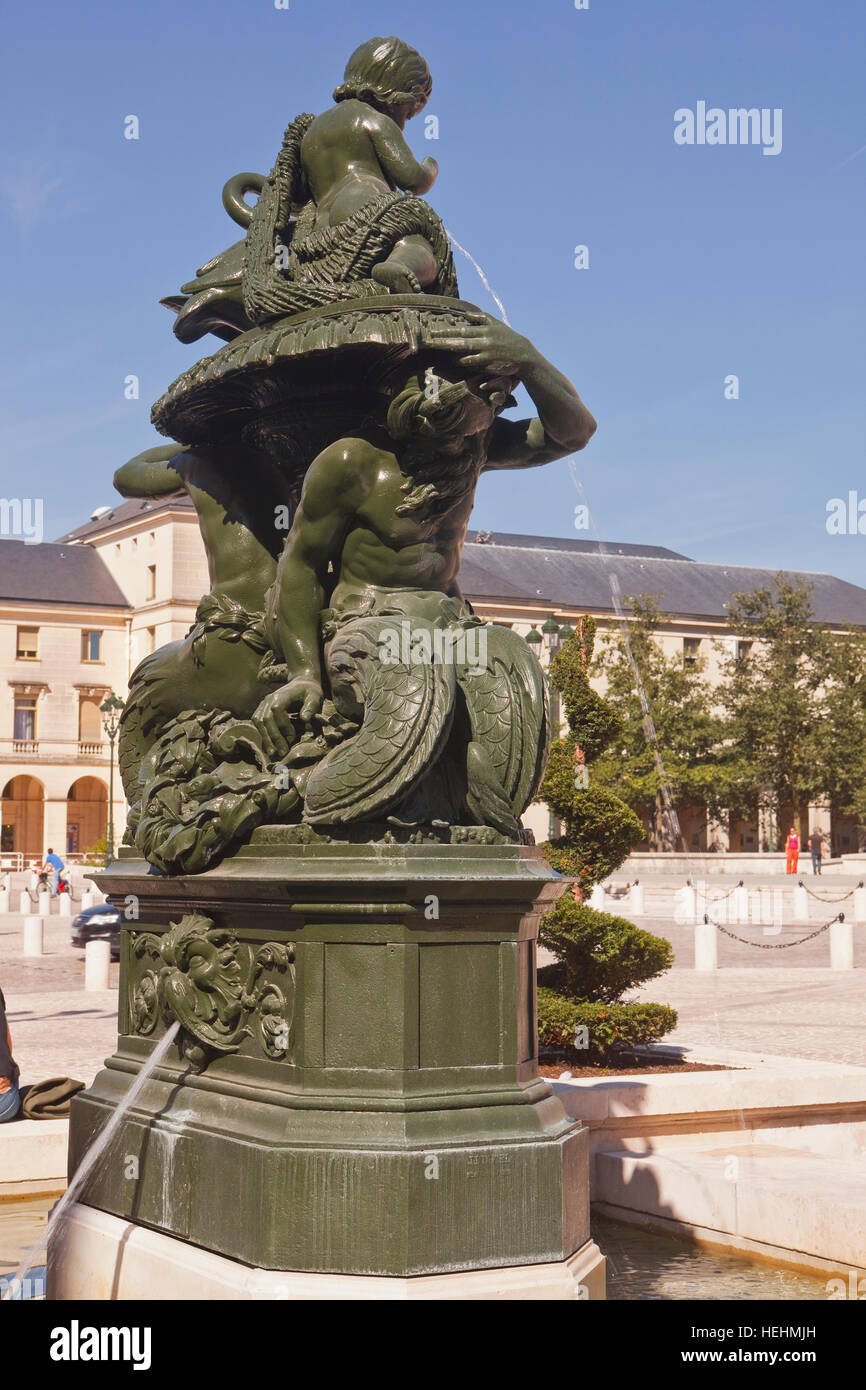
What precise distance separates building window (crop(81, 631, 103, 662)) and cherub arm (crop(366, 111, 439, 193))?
242ft

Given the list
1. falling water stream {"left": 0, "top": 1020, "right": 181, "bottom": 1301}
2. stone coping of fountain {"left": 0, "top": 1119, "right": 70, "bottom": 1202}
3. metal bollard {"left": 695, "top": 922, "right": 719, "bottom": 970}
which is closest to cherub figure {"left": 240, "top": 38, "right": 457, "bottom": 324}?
falling water stream {"left": 0, "top": 1020, "right": 181, "bottom": 1301}

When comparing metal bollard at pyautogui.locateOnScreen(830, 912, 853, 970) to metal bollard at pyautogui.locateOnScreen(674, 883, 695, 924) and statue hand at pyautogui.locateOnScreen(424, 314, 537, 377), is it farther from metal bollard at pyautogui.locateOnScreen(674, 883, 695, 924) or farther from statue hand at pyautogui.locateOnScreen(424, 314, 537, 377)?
statue hand at pyautogui.locateOnScreen(424, 314, 537, 377)

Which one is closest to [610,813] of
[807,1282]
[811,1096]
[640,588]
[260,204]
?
[811,1096]

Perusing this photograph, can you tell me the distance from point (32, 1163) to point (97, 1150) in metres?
1.91

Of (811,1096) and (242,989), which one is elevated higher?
(242,989)

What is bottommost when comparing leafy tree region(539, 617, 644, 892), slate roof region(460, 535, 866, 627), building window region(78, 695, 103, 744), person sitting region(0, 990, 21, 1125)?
person sitting region(0, 990, 21, 1125)

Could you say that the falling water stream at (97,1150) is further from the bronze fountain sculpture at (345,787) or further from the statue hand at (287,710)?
the statue hand at (287,710)

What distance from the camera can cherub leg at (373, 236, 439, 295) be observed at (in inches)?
181

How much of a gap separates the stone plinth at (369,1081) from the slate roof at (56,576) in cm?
7419

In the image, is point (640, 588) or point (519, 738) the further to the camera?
point (640, 588)

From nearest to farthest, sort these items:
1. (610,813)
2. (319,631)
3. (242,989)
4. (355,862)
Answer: (355,862) → (242,989) → (319,631) → (610,813)

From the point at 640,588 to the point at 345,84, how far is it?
75.6 m

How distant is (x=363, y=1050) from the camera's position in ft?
13.3

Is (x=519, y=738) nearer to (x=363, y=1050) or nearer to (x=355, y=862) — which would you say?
(x=355, y=862)
